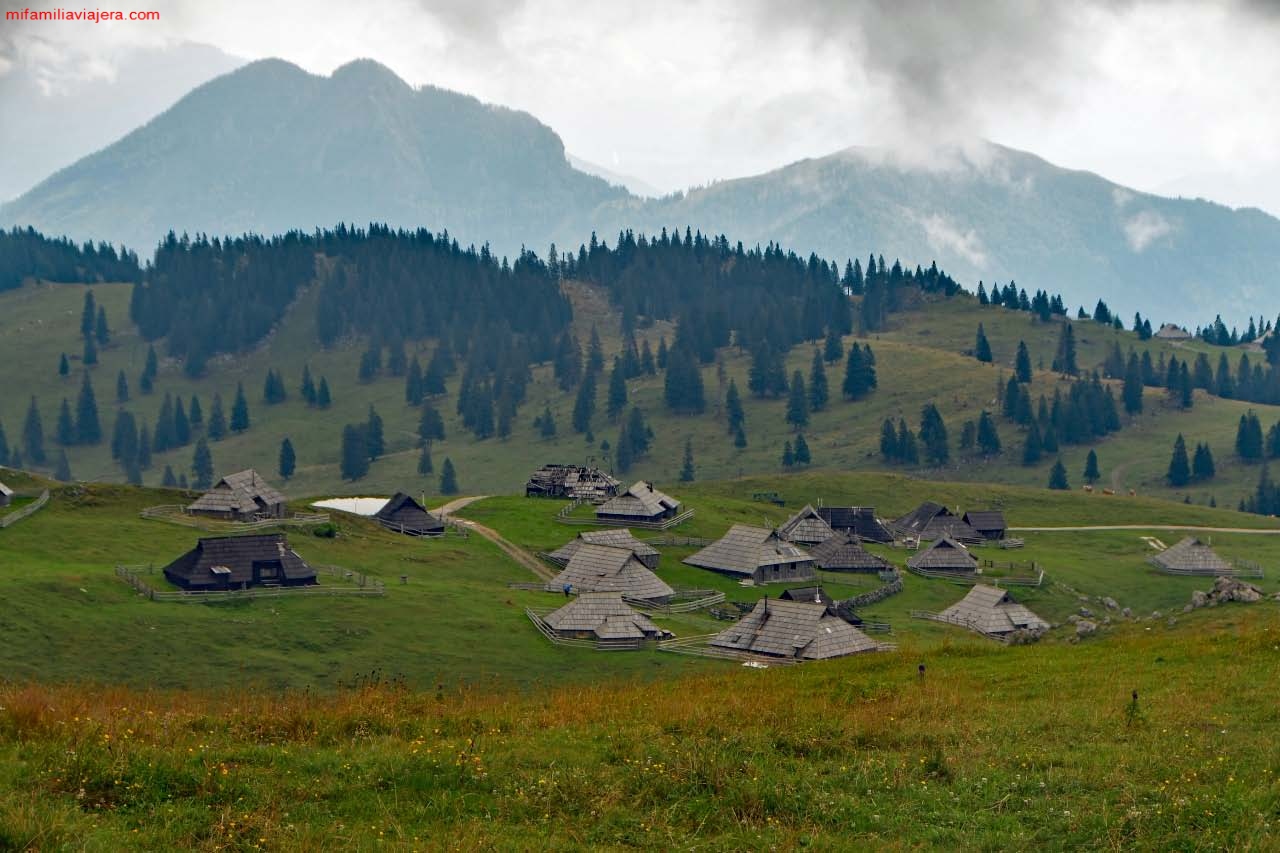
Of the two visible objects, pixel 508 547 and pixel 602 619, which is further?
pixel 508 547

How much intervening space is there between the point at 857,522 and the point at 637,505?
25168 millimetres

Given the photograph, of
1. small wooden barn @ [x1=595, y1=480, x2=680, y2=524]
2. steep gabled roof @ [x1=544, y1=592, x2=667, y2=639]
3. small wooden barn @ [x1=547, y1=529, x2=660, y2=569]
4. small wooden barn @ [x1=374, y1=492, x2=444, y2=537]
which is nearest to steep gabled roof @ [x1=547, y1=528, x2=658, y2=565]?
small wooden barn @ [x1=547, y1=529, x2=660, y2=569]

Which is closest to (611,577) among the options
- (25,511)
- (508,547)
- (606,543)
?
(606,543)

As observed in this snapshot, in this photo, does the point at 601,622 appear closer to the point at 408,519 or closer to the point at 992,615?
the point at 992,615

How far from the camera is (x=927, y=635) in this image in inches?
3374

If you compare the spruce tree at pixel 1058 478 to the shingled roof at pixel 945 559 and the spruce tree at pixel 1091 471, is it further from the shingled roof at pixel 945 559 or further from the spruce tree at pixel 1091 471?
the shingled roof at pixel 945 559

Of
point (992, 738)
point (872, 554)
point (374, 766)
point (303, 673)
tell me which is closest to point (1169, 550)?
point (872, 554)

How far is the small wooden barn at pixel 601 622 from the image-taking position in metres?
76.1

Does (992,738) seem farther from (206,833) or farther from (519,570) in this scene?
(519,570)

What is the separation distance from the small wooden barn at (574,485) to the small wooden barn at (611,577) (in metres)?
38.8

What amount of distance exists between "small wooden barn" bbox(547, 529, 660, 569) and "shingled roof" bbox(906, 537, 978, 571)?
25.5 m

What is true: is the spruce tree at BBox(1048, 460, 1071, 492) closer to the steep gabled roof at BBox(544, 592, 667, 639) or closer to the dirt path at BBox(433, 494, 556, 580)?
the dirt path at BBox(433, 494, 556, 580)

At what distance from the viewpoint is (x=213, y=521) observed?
339ft

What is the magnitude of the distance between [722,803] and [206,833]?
24.6 feet
